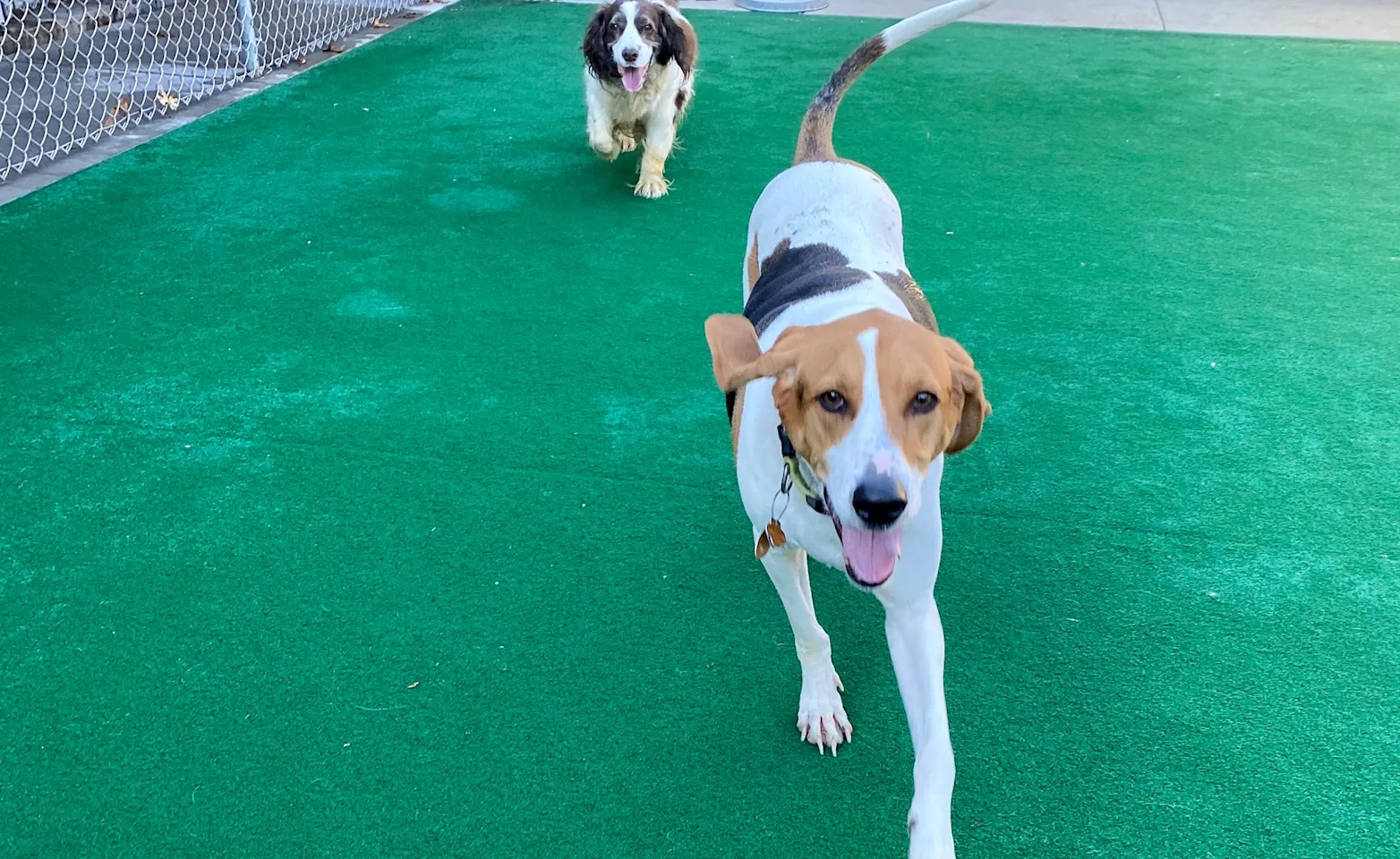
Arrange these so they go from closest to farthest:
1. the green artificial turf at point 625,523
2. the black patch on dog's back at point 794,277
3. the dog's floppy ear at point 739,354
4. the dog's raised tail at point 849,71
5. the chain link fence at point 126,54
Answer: the dog's floppy ear at point 739,354
the green artificial turf at point 625,523
the black patch on dog's back at point 794,277
the dog's raised tail at point 849,71
the chain link fence at point 126,54

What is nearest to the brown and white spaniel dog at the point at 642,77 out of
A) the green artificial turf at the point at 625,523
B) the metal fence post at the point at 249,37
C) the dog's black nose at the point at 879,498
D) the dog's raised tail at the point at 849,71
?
the green artificial turf at the point at 625,523

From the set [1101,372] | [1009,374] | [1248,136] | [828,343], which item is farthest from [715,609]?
[1248,136]

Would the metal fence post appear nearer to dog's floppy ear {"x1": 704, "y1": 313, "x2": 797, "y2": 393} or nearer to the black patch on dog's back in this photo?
the black patch on dog's back

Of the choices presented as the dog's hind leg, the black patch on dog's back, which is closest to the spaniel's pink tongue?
the black patch on dog's back

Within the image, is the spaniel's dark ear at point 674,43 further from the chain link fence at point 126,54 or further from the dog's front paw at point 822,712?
the dog's front paw at point 822,712

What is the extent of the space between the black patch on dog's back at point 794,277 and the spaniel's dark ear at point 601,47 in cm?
273

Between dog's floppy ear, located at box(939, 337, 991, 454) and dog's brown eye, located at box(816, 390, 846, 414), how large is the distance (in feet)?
0.73

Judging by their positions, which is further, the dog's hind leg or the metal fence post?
the metal fence post

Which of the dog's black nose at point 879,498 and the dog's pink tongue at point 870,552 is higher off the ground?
the dog's black nose at point 879,498

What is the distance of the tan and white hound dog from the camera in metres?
1.69

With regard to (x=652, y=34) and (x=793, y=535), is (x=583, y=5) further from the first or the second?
(x=793, y=535)

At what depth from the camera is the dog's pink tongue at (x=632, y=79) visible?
505 centimetres

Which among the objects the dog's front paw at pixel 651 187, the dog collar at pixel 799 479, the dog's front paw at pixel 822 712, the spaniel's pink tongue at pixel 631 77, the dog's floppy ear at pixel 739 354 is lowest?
the dog's front paw at pixel 822 712

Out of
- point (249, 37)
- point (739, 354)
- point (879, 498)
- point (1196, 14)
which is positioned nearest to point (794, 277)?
point (739, 354)
